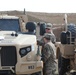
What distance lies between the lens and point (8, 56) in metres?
8.41

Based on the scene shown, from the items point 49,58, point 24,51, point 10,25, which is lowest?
point 49,58

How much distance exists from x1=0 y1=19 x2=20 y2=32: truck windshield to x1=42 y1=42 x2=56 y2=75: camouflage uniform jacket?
7.88ft

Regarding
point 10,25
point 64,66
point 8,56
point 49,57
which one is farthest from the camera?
point 64,66

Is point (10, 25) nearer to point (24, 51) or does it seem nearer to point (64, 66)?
point (64, 66)

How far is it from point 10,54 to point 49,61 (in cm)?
154

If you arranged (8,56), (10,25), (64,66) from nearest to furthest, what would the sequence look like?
(8,56)
(10,25)
(64,66)

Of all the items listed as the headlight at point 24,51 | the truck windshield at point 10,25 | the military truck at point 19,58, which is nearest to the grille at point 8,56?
the military truck at point 19,58

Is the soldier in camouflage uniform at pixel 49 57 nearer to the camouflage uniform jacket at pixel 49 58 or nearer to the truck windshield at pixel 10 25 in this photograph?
the camouflage uniform jacket at pixel 49 58

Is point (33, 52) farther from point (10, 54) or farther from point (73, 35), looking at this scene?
point (73, 35)

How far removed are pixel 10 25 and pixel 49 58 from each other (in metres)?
2.83

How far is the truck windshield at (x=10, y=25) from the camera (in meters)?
11.8

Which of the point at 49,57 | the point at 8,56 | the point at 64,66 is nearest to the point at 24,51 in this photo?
the point at 8,56

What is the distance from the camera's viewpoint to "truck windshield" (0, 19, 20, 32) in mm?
11797

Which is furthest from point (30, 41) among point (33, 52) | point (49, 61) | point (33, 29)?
point (33, 29)
